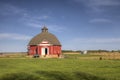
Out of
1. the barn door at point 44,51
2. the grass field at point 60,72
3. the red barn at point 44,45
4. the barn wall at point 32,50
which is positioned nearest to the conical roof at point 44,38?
the red barn at point 44,45

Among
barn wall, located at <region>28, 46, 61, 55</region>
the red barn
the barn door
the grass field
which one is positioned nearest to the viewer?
the grass field

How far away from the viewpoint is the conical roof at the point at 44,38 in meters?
67.8

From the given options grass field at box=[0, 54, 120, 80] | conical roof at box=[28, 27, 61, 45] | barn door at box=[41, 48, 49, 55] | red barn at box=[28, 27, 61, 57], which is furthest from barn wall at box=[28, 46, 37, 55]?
grass field at box=[0, 54, 120, 80]

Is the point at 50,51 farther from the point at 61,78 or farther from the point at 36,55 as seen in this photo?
the point at 61,78

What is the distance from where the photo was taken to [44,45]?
66938 millimetres

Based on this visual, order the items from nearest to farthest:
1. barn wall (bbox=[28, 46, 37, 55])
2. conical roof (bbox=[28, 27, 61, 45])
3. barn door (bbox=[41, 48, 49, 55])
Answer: barn door (bbox=[41, 48, 49, 55])
conical roof (bbox=[28, 27, 61, 45])
barn wall (bbox=[28, 46, 37, 55])

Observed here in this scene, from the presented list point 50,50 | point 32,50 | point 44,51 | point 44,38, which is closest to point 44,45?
point 44,51

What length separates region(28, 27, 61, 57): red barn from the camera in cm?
6706

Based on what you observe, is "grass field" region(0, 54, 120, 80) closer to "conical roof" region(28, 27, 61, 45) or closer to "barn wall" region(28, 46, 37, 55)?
"conical roof" region(28, 27, 61, 45)

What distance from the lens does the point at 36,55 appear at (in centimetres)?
6550

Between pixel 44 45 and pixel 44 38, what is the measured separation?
2028mm

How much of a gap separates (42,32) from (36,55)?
8.74 m

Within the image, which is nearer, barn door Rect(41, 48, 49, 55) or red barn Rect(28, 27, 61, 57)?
red barn Rect(28, 27, 61, 57)

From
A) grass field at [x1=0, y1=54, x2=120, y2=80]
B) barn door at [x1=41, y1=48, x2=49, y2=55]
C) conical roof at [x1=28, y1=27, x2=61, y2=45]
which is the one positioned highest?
conical roof at [x1=28, y1=27, x2=61, y2=45]
